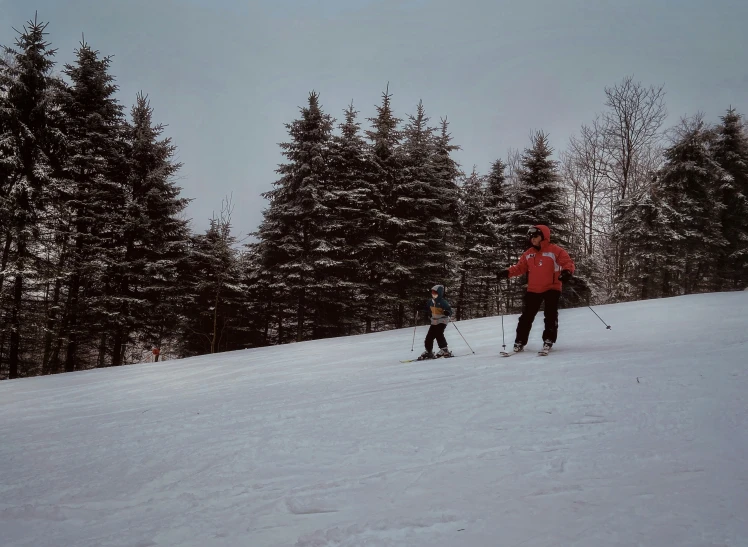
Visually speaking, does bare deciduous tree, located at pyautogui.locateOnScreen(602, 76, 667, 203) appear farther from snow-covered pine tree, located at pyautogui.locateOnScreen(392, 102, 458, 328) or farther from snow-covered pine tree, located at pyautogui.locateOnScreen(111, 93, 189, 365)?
snow-covered pine tree, located at pyautogui.locateOnScreen(111, 93, 189, 365)

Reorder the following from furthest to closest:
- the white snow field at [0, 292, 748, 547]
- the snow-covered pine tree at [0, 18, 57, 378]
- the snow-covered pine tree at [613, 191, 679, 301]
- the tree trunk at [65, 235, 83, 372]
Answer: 1. the snow-covered pine tree at [613, 191, 679, 301]
2. the tree trunk at [65, 235, 83, 372]
3. the snow-covered pine tree at [0, 18, 57, 378]
4. the white snow field at [0, 292, 748, 547]

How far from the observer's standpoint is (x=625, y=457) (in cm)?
275

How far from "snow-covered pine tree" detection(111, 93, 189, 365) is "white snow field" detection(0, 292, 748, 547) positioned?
1318 cm

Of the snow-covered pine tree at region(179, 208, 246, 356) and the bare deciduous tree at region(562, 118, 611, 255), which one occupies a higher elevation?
the bare deciduous tree at region(562, 118, 611, 255)

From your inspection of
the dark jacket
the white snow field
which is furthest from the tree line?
the white snow field

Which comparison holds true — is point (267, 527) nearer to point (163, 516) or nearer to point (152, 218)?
point (163, 516)

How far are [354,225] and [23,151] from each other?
1398cm

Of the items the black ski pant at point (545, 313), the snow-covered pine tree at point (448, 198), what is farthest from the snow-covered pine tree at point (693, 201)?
the black ski pant at point (545, 313)

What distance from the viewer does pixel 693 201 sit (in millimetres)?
23172

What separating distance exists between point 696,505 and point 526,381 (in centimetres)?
301

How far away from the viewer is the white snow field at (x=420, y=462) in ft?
7.02

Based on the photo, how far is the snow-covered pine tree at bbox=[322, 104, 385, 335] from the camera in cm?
2094

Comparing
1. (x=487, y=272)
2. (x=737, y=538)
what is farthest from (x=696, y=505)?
(x=487, y=272)

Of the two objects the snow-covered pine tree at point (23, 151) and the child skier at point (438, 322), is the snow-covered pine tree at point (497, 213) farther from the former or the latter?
the snow-covered pine tree at point (23, 151)
